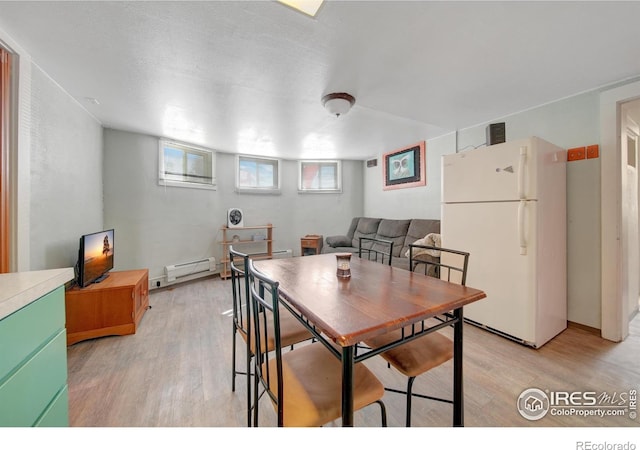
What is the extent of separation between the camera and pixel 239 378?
167cm

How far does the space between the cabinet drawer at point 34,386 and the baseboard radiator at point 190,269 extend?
2.64 metres

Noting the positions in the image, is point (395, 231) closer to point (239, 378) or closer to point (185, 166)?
point (239, 378)

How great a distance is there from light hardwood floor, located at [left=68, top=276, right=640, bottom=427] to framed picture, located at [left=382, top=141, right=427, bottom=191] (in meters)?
2.48

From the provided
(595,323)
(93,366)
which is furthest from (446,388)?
(93,366)

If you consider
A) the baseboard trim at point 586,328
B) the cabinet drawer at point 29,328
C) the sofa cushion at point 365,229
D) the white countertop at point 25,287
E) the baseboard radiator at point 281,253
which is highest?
the sofa cushion at point 365,229

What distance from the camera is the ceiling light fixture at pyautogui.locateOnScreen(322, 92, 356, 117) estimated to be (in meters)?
2.16

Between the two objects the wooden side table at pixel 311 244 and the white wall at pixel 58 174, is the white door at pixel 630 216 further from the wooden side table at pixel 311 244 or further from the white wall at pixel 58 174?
the white wall at pixel 58 174

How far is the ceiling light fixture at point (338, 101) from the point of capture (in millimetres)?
2158

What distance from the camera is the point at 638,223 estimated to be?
8.64 ft

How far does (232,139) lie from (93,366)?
2.93 m

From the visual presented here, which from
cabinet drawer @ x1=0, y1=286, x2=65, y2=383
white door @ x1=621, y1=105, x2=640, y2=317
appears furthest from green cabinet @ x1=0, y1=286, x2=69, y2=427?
white door @ x1=621, y1=105, x2=640, y2=317

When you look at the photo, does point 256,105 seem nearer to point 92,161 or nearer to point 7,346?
point 92,161

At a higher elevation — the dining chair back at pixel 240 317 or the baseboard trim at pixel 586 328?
the dining chair back at pixel 240 317

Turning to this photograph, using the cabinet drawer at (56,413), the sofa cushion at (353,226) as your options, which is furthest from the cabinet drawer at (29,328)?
the sofa cushion at (353,226)
